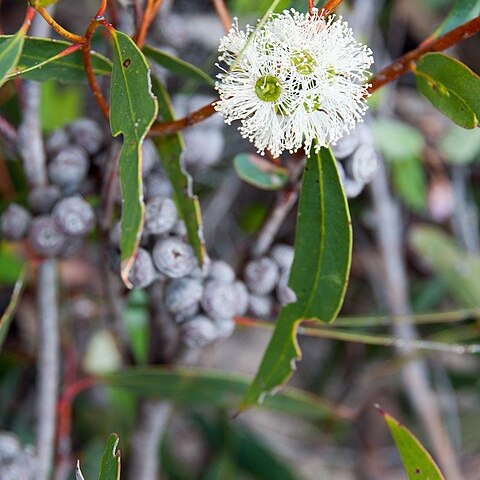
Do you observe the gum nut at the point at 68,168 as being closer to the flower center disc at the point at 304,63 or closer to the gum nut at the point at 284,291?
the gum nut at the point at 284,291

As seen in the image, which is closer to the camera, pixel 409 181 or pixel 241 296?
pixel 241 296

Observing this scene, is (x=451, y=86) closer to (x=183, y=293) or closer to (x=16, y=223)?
(x=183, y=293)

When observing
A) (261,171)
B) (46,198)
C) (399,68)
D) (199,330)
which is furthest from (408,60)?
(46,198)

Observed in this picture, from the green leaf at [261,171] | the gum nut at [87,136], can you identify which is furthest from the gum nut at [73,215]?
the green leaf at [261,171]

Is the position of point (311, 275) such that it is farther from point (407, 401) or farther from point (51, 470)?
point (407, 401)

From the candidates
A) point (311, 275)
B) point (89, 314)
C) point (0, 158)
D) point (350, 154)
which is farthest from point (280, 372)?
point (89, 314)

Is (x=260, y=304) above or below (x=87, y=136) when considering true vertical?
below
